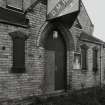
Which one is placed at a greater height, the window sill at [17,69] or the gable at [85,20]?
the gable at [85,20]

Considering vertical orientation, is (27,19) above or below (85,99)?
above

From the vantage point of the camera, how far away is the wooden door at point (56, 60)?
8859 mm

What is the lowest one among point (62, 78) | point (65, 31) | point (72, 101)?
point (72, 101)

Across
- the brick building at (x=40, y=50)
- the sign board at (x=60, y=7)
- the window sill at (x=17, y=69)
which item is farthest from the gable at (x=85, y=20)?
the window sill at (x=17, y=69)

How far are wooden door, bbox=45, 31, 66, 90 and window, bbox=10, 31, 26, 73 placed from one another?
5.39 feet

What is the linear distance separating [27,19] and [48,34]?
1.58m

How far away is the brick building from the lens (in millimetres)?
6832

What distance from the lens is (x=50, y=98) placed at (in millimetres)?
7938

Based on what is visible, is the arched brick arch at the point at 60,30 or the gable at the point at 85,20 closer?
the arched brick arch at the point at 60,30

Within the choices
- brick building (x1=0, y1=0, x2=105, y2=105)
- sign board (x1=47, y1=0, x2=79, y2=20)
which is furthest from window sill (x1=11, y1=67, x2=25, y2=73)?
sign board (x1=47, y1=0, x2=79, y2=20)

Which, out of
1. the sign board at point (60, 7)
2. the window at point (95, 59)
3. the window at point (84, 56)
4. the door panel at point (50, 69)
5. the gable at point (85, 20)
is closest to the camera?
the sign board at point (60, 7)

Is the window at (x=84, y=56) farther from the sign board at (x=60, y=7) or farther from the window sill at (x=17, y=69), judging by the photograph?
the window sill at (x=17, y=69)

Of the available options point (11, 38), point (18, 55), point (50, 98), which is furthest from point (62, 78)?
point (11, 38)

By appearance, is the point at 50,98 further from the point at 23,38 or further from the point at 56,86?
the point at 23,38
